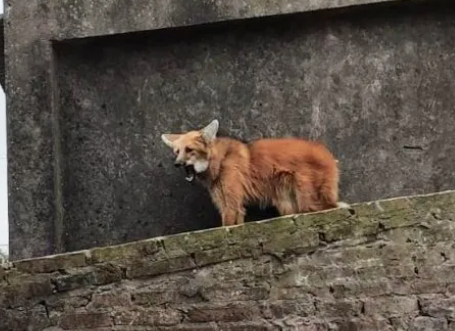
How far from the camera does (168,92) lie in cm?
752

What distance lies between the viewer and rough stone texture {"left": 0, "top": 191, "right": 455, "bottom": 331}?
17.8ft

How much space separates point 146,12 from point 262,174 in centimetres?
180

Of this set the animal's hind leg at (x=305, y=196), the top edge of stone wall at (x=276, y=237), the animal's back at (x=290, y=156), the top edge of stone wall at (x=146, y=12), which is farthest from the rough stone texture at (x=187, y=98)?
the top edge of stone wall at (x=276, y=237)

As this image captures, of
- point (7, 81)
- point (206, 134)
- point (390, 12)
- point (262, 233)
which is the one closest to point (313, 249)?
point (262, 233)

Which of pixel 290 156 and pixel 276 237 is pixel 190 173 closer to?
pixel 290 156

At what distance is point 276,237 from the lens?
5.52m

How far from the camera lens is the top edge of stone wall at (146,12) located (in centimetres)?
725

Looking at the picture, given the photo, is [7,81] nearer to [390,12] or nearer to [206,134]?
[206,134]

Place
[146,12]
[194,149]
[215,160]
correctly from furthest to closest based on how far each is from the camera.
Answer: [146,12], [215,160], [194,149]

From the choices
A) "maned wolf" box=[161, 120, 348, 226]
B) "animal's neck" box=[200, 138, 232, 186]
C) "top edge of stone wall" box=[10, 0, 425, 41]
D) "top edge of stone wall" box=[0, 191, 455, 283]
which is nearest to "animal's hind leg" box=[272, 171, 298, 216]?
"maned wolf" box=[161, 120, 348, 226]

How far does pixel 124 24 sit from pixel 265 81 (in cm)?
130

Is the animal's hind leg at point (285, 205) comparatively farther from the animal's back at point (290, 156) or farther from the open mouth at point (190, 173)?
the open mouth at point (190, 173)

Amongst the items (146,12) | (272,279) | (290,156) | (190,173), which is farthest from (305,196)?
(146,12)

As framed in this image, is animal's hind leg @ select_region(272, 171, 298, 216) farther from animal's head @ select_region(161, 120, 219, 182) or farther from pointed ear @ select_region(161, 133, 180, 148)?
pointed ear @ select_region(161, 133, 180, 148)
